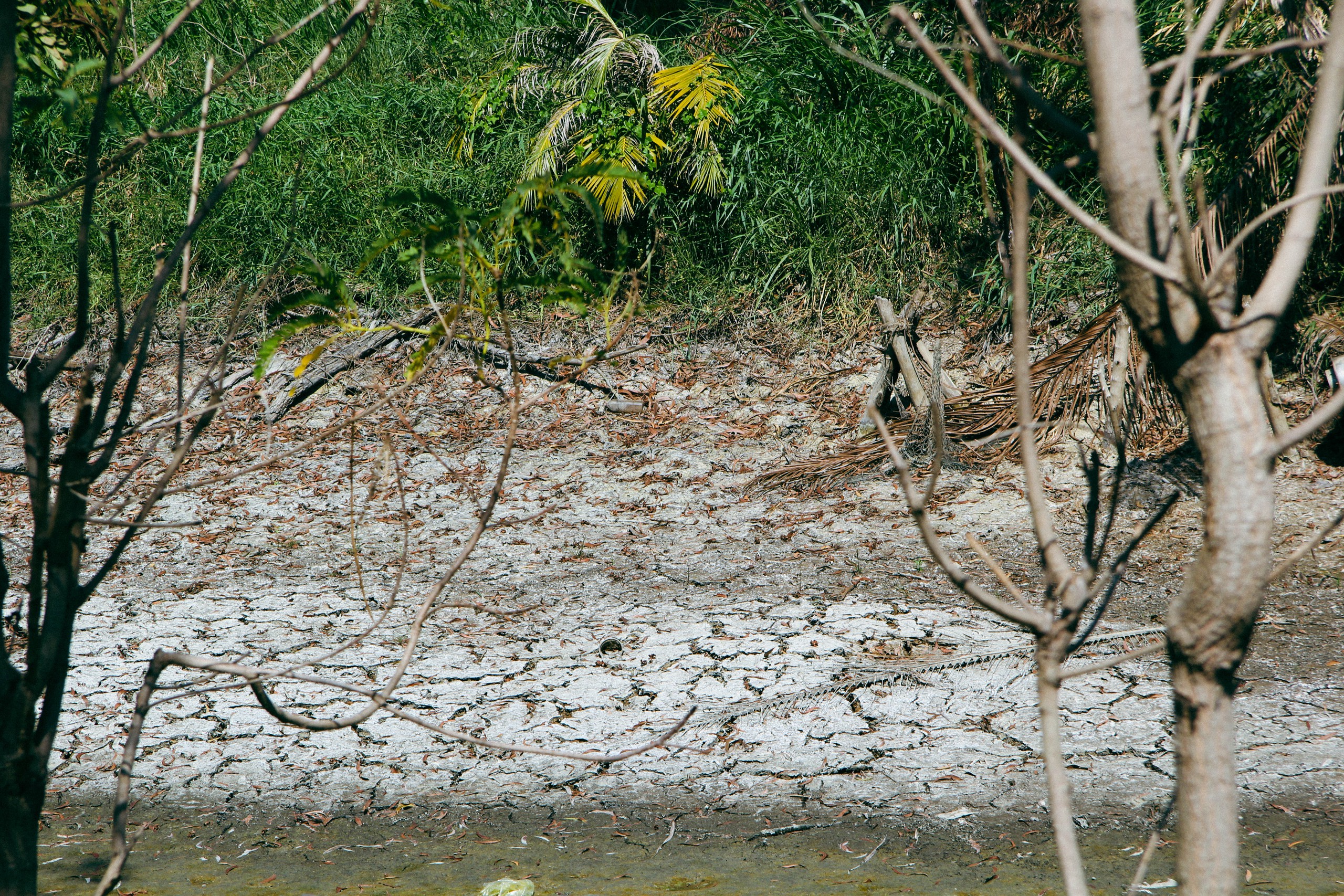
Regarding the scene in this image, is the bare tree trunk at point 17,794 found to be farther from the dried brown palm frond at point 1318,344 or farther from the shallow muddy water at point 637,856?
the dried brown palm frond at point 1318,344

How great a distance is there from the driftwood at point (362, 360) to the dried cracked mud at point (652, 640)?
393mm

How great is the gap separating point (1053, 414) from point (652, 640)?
2745 mm

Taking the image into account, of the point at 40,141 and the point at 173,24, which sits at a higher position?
the point at 40,141

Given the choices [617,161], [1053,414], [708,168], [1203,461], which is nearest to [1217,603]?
[1203,461]

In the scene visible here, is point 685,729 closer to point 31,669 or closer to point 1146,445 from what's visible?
point 31,669

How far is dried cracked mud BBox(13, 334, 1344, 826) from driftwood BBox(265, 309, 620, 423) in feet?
1.29

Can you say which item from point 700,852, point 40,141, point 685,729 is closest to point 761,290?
point 685,729

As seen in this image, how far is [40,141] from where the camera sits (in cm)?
762

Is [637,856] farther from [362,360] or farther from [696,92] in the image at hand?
[696,92]

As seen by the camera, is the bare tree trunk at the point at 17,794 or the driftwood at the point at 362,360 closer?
the bare tree trunk at the point at 17,794

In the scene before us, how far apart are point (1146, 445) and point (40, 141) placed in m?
8.04

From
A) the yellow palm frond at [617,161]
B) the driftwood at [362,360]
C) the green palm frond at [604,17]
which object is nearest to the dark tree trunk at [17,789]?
the driftwood at [362,360]

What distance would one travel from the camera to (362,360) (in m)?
6.84

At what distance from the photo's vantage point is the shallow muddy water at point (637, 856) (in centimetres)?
262
